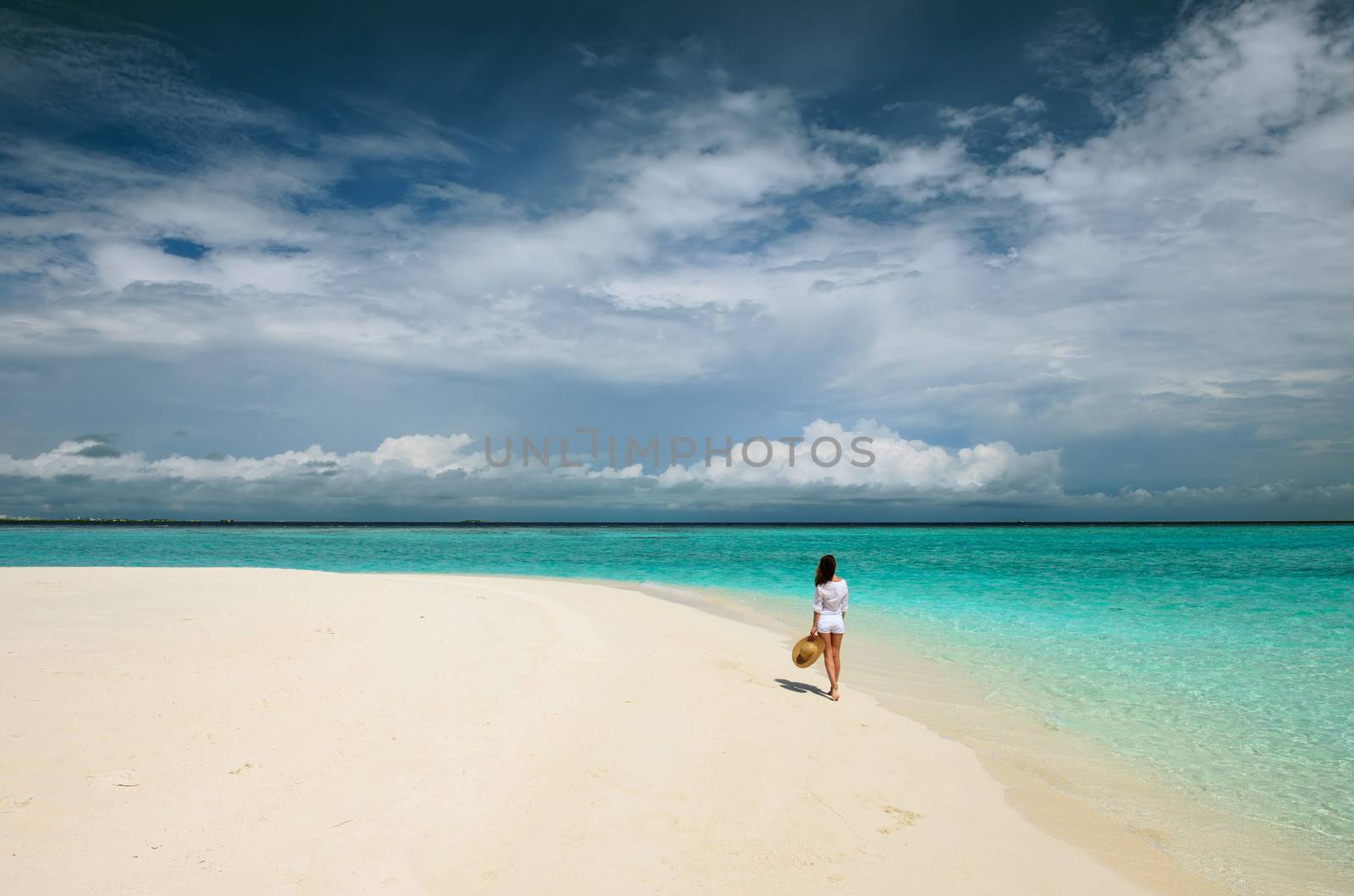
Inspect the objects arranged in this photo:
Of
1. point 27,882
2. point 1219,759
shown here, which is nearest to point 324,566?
point 27,882

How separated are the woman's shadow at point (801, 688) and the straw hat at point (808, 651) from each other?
1.23 feet

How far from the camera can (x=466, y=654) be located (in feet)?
33.2

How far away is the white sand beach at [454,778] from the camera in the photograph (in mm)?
4457

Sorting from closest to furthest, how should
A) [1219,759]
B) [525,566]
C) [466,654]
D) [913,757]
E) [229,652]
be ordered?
[913,757]
[1219,759]
[229,652]
[466,654]
[525,566]

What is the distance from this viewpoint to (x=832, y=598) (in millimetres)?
10070

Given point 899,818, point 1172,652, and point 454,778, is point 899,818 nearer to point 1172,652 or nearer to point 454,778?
point 454,778

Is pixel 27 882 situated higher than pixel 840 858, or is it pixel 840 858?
pixel 27 882

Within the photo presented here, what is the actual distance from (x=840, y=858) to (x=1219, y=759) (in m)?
6.42

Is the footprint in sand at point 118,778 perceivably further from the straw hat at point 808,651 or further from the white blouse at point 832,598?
the white blouse at point 832,598

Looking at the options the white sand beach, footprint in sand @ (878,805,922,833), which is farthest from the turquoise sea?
footprint in sand @ (878,805,922,833)

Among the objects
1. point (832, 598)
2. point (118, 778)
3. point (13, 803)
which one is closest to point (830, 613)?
point (832, 598)

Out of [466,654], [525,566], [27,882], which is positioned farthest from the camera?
[525,566]

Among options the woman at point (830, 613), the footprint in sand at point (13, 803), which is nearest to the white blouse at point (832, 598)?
the woman at point (830, 613)

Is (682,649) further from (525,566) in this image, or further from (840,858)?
(525,566)
